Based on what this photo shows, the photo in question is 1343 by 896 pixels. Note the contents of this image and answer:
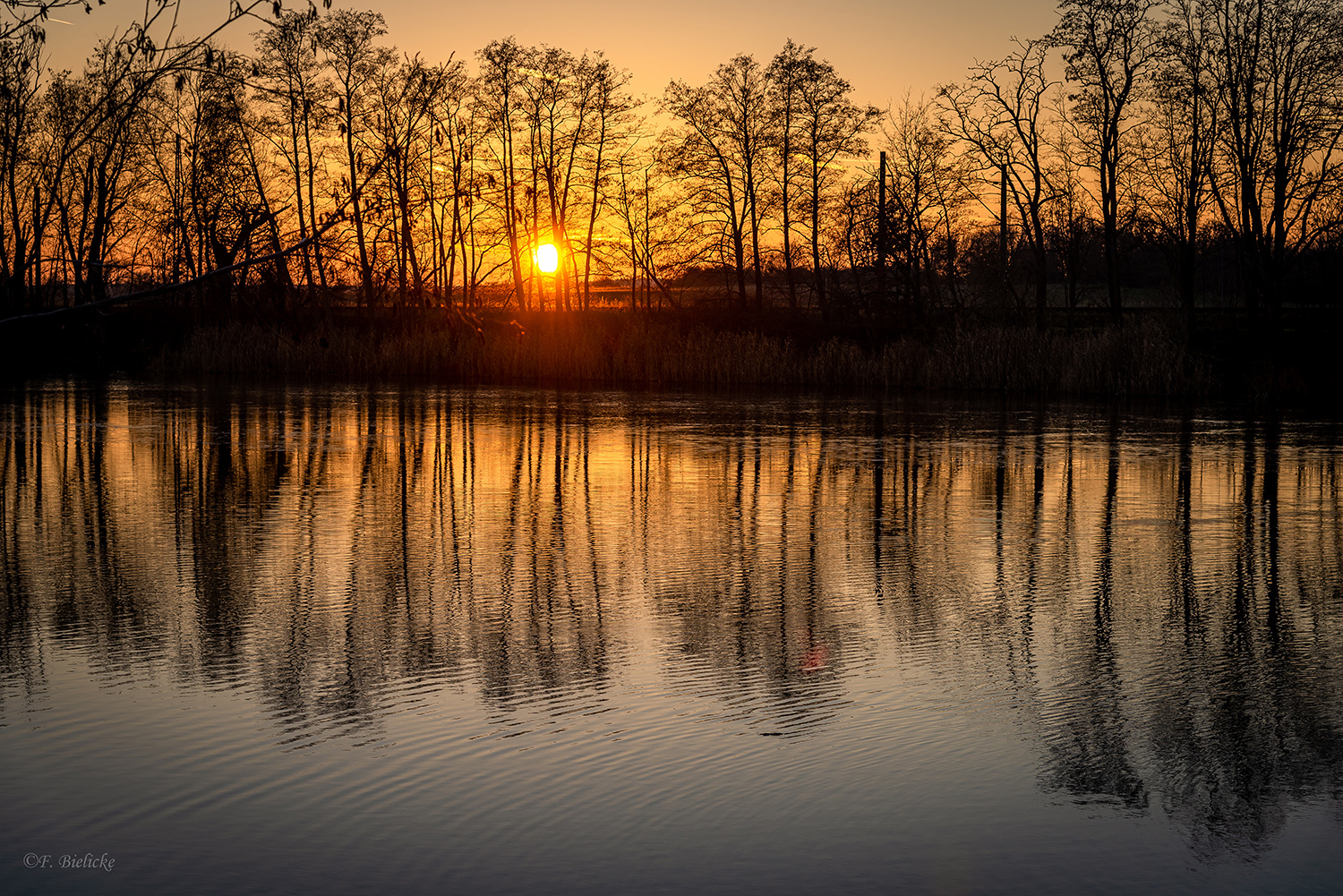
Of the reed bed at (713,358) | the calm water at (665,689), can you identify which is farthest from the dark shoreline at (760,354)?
the calm water at (665,689)

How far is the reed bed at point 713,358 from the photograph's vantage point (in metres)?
30.0

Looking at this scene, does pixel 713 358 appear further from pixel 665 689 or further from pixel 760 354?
pixel 665 689

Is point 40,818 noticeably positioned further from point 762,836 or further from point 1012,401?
point 1012,401

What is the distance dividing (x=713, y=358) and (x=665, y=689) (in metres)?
29.5

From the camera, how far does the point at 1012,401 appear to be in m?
27.6

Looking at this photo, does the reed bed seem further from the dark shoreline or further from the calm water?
the calm water

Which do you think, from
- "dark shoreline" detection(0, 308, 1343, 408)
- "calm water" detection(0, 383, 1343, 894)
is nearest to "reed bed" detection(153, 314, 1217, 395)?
"dark shoreline" detection(0, 308, 1343, 408)

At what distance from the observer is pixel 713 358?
34.7 m

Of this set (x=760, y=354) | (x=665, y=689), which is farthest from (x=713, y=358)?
(x=665, y=689)

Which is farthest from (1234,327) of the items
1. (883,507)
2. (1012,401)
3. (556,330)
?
(883,507)

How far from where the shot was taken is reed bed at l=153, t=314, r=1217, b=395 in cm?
2995

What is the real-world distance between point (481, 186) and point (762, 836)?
2000 mm

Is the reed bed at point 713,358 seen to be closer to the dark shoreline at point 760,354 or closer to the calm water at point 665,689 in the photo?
the dark shoreline at point 760,354

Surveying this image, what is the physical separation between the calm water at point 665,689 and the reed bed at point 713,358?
18.2m
